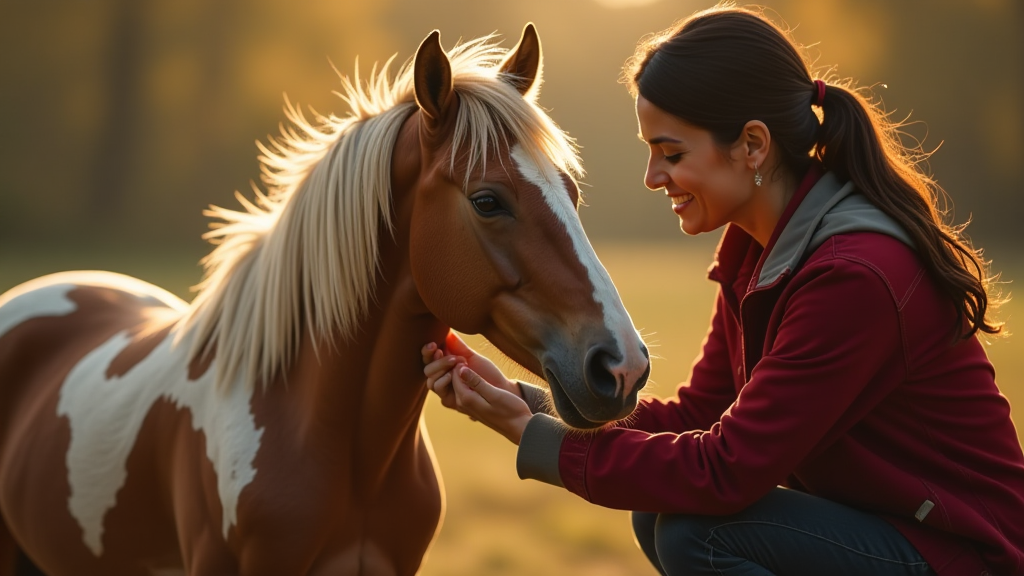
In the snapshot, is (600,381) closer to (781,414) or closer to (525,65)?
(781,414)

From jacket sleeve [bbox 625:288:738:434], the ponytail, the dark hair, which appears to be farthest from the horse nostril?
jacket sleeve [bbox 625:288:738:434]

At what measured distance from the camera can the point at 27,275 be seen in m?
15.4

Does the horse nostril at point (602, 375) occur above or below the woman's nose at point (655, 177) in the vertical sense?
below

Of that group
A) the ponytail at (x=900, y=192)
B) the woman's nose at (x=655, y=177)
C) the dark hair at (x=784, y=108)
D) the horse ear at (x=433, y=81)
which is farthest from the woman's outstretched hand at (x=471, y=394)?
the ponytail at (x=900, y=192)

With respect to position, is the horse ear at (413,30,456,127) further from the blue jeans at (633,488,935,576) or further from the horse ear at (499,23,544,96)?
the blue jeans at (633,488,935,576)

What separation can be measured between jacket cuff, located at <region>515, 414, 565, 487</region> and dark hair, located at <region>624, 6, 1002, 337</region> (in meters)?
0.86

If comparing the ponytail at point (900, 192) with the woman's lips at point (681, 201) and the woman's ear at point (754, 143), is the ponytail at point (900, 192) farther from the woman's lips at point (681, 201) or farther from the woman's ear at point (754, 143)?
the woman's lips at point (681, 201)

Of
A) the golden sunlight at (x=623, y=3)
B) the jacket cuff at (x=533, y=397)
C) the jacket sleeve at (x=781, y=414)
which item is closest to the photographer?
the jacket sleeve at (x=781, y=414)

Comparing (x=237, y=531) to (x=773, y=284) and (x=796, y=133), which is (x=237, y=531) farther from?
(x=796, y=133)

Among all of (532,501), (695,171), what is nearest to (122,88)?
(532,501)

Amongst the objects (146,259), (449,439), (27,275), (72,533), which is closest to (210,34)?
(146,259)

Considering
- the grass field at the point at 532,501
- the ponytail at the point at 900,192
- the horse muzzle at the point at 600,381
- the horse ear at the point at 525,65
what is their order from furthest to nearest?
the grass field at the point at 532,501, the horse ear at the point at 525,65, the ponytail at the point at 900,192, the horse muzzle at the point at 600,381

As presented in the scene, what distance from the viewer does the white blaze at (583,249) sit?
6.24 feet

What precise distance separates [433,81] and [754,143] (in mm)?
847
